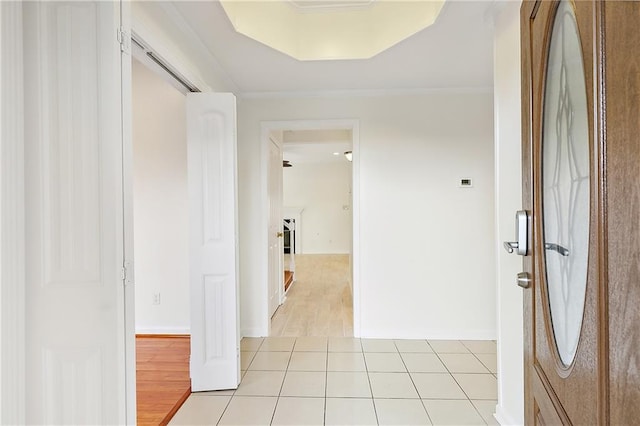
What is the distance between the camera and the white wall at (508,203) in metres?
1.66

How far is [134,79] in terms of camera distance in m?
3.18

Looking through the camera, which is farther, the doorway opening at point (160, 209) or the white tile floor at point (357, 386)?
the doorway opening at point (160, 209)

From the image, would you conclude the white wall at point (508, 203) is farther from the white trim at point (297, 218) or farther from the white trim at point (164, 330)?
the white trim at point (297, 218)

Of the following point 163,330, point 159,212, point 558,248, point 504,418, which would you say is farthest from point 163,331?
point 558,248

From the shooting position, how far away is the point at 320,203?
9.19 metres

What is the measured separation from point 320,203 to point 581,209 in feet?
27.9

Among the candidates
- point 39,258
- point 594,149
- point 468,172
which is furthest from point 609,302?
point 468,172

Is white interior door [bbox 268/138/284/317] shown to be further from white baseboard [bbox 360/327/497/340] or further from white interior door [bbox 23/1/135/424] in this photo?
white interior door [bbox 23/1/135/424]

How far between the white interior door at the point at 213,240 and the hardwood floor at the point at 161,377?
0.57 ft

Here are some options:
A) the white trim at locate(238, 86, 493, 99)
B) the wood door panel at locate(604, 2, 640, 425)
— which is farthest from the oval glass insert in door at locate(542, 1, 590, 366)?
the white trim at locate(238, 86, 493, 99)

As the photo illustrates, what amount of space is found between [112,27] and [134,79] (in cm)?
242

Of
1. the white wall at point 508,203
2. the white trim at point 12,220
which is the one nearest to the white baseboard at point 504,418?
the white wall at point 508,203

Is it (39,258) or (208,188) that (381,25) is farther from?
(39,258)

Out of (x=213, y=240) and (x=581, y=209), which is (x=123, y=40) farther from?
(x=581, y=209)
